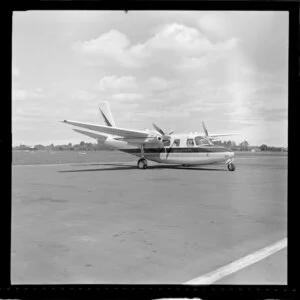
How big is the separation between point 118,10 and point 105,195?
10.2ft

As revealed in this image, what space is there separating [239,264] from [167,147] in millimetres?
5404

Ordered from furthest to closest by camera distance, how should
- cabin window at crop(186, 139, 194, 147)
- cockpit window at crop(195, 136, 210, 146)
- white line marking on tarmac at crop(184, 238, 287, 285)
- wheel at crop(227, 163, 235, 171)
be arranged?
cabin window at crop(186, 139, 194, 147)
cockpit window at crop(195, 136, 210, 146)
wheel at crop(227, 163, 235, 171)
white line marking on tarmac at crop(184, 238, 287, 285)

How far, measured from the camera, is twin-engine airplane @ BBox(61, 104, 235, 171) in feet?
21.4

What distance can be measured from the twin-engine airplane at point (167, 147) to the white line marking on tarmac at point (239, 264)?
13.8 feet

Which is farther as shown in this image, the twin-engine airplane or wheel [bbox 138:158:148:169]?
wheel [bbox 138:158:148:169]

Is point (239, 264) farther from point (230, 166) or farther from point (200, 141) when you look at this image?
point (200, 141)

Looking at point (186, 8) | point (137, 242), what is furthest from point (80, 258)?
point (186, 8)

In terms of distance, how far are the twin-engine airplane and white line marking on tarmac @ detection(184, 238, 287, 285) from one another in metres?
4.21

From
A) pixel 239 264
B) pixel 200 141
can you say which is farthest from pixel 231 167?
pixel 239 264

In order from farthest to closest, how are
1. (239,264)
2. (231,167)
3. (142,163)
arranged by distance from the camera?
(142,163), (231,167), (239,264)

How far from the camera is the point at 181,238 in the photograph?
7.43 ft

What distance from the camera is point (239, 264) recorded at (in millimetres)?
1804

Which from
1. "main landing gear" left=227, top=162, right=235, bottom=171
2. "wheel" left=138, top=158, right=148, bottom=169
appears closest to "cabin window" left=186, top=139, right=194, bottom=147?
"main landing gear" left=227, top=162, right=235, bottom=171

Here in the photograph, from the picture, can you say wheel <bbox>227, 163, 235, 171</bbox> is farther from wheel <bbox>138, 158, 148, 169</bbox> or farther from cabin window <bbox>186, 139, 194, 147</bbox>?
wheel <bbox>138, 158, 148, 169</bbox>
